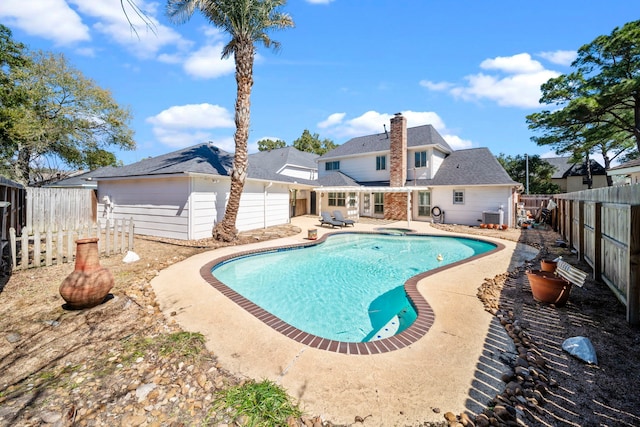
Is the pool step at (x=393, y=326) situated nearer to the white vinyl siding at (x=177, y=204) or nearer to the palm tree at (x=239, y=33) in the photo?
the palm tree at (x=239, y=33)

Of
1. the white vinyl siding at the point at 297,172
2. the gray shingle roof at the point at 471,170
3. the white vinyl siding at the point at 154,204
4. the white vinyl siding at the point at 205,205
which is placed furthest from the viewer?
the white vinyl siding at the point at 297,172

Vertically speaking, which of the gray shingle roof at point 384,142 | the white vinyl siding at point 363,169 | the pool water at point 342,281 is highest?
the gray shingle roof at point 384,142

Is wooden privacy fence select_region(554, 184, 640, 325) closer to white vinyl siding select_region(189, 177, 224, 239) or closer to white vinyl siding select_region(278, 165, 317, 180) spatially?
white vinyl siding select_region(189, 177, 224, 239)

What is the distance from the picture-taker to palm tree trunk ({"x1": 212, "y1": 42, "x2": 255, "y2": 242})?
11750 millimetres

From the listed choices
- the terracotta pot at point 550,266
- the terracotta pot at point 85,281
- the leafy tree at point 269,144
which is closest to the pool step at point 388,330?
the terracotta pot at point 550,266

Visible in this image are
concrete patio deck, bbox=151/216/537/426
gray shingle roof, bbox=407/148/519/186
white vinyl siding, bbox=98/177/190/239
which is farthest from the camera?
gray shingle roof, bbox=407/148/519/186

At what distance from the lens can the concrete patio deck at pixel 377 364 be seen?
9.18 feet

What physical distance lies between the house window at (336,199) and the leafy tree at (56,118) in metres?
21.0

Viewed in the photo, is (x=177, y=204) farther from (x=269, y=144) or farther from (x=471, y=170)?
(x=269, y=144)

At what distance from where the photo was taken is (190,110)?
3859cm

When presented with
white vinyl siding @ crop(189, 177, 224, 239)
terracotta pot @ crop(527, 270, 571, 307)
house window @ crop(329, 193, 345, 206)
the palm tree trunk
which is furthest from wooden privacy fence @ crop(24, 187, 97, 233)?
terracotta pot @ crop(527, 270, 571, 307)

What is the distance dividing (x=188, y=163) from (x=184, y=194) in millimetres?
1664

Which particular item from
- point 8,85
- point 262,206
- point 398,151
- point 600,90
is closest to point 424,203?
point 398,151

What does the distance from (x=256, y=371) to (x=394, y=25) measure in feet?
45.8
